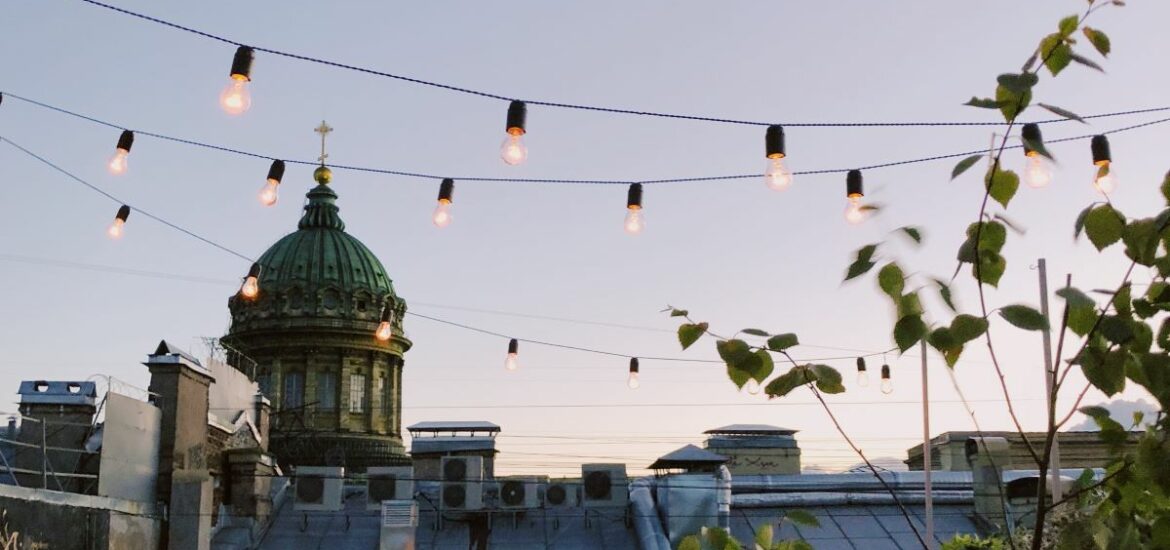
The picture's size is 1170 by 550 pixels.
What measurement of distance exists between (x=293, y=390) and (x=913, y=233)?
7516 centimetres

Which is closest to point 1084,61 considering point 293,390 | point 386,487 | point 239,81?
point 239,81

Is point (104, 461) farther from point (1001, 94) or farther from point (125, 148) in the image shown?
point (1001, 94)

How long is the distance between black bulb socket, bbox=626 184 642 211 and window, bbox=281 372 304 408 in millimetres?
64523

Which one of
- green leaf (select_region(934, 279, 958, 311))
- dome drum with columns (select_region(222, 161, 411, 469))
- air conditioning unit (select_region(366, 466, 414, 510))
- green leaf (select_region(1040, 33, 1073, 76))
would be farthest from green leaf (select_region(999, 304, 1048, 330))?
dome drum with columns (select_region(222, 161, 411, 469))

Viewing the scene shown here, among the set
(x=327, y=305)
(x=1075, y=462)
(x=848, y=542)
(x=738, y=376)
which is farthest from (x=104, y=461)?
Answer: (x=327, y=305)

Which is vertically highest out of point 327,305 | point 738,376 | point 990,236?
point 327,305

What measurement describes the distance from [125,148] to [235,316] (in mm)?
68663

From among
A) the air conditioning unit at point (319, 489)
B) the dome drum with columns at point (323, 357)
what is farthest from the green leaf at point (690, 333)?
the dome drum with columns at point (323, 357)

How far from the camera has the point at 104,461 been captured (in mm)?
25641

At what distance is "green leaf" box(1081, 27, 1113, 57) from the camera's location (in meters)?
3.61

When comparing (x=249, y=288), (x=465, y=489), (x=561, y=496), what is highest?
(x=249, y=288)

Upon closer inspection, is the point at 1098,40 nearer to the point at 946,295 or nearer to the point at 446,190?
the point at 946,295

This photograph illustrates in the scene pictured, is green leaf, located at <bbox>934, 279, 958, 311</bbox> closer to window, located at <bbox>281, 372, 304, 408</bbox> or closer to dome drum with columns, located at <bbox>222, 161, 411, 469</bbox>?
dome drum with columns, located at <bbox>222, 161, 411, 469</bbox>

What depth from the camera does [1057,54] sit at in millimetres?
3547
